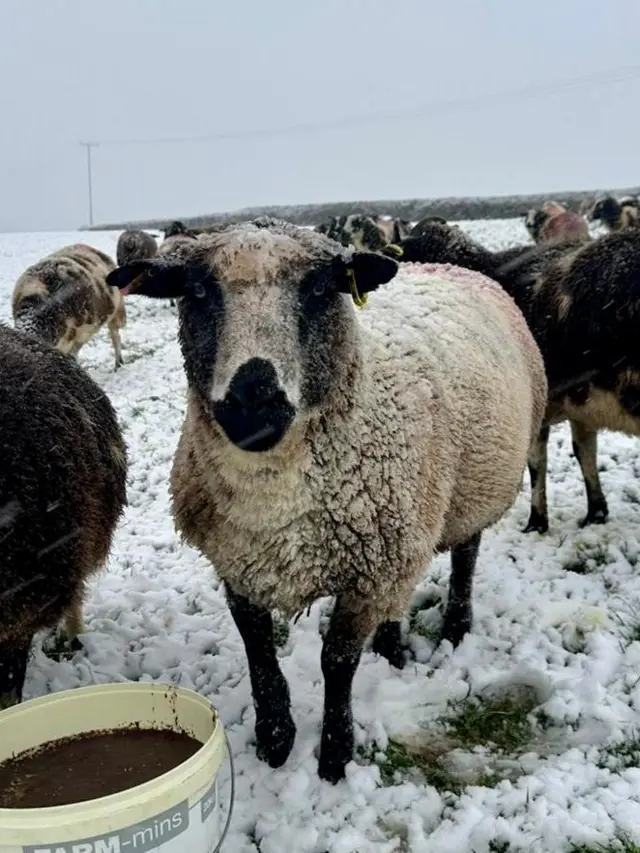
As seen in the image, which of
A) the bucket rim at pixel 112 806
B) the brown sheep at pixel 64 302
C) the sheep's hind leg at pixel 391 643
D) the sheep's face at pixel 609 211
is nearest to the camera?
the bucket rim at pixel 112 806

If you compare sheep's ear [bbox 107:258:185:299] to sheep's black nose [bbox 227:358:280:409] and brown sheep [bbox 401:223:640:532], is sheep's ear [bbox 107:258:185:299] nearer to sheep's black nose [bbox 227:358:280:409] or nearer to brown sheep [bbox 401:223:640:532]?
sheep's black nose [bbox 227:358:280:409]

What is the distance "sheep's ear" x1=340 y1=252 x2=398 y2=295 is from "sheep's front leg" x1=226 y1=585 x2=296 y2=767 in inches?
51.4

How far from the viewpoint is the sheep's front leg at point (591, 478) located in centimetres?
558

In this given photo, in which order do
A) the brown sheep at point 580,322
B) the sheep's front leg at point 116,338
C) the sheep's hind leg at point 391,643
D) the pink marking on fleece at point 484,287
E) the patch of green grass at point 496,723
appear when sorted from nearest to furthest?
the patch of green grass at point 496,723 < the sheep's hind leg at point 391,643 < the pink marking on fleece at point 484,287 < the brown sheep at point 580,322 < the sheep's front leg at point 116,338

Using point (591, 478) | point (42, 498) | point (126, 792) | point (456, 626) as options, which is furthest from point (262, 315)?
point (591, 478)

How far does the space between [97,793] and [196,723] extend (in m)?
0.37

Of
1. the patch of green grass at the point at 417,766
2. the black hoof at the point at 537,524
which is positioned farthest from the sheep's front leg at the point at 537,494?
the patch of green grass at the point at 417,766

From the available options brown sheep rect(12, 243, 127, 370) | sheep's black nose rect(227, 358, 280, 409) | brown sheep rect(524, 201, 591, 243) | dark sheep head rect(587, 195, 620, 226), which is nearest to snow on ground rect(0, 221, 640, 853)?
sheep's black nose rect(227, 358, 280, 409)

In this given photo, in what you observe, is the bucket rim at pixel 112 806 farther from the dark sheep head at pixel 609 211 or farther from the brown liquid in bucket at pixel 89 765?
the dark sheep head at pixel 609 211

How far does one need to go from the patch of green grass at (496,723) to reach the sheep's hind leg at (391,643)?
0.42 metres

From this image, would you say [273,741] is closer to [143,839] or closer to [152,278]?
[143,839]

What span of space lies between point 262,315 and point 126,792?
1386 millimetres

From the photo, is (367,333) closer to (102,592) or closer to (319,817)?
(319,817)

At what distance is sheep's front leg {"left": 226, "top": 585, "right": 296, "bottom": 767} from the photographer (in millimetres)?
3287
